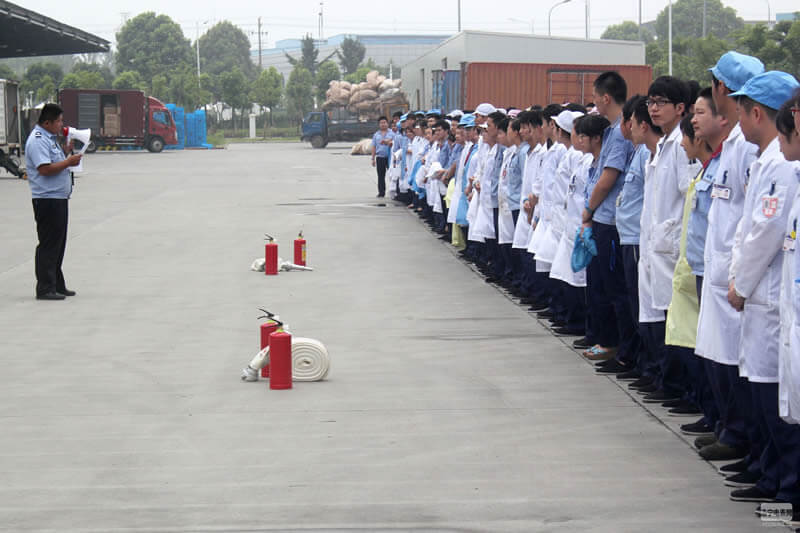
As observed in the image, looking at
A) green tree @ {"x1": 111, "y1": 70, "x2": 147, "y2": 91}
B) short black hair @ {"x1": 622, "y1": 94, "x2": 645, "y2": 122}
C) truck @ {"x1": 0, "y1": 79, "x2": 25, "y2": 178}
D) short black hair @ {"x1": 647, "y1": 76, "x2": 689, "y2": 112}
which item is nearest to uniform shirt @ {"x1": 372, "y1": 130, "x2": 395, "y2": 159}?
truck @ {"x1": 0, "y1": 79, "x2": 25, "y2": 178}

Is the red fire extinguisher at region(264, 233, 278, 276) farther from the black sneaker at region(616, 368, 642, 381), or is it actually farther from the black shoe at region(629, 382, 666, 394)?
the black shoe at region(629, 382, 666, 394)

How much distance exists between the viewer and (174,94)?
322 feet

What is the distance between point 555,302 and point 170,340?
3549 millimetres

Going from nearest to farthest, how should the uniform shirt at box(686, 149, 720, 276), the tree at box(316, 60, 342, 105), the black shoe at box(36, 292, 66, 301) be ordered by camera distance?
the uniform shirt at box(686, 149, 720, 276) < the black shoe at box(36, 292, 66, 301) < the tree at box(316, 60, 342, 105)

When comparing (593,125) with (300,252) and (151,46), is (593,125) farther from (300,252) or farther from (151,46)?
(151,46)

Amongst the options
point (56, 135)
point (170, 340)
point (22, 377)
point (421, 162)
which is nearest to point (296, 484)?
point (22, 377)

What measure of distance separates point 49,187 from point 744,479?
328 inches

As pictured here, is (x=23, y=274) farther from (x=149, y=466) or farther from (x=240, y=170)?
(x=240, y=170)

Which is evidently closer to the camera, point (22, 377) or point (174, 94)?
point (22, 377)

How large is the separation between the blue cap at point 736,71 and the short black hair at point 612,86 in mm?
2693

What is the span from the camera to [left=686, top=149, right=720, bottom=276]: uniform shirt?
585cm

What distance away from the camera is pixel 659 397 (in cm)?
732

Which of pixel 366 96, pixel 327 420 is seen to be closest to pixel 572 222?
pixel 327 420

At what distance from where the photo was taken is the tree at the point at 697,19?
14312cm
